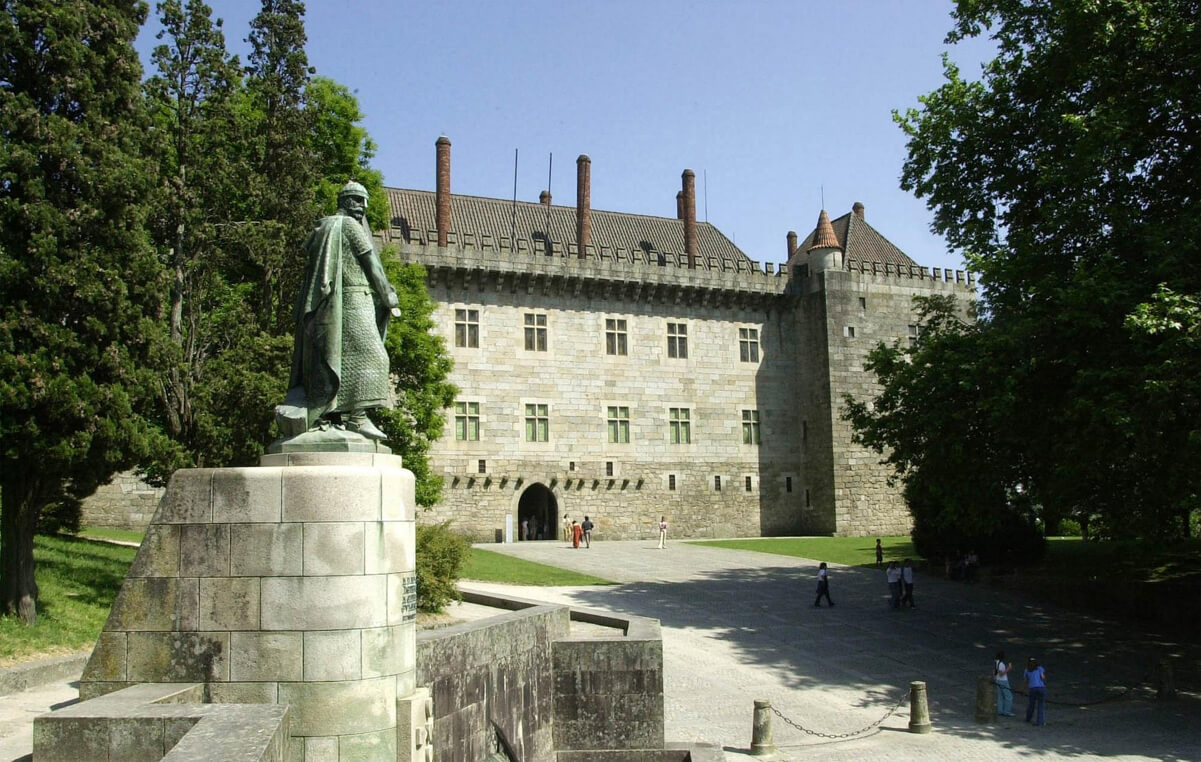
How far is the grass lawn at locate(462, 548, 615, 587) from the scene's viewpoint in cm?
2384

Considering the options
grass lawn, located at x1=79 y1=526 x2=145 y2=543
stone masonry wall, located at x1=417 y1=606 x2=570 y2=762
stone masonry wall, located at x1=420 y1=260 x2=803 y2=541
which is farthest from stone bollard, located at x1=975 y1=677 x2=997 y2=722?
stone masonry wall, located at x1=420 y1=260 x2=803 y2=541

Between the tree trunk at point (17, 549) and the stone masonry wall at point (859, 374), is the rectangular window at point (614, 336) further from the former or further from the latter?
the tree trunk at point (17, 549)

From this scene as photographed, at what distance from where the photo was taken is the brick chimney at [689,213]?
4538cm

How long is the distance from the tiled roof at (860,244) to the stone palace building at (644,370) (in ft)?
5.42

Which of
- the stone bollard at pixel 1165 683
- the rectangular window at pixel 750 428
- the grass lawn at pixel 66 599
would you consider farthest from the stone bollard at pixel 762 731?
the rectangular window at pixel 750 428

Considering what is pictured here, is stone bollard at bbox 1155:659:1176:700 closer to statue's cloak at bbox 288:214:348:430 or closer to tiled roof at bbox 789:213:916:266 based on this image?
statue's cloak at bbox 288:214:348:430

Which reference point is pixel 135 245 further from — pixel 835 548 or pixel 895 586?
pixel 835 548

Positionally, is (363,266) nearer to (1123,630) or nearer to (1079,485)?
(1079,485)

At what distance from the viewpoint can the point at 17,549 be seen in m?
14.1

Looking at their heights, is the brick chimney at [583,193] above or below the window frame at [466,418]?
above

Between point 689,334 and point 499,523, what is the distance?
12123 millimetres

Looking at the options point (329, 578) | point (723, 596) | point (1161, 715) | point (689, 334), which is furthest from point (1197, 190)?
point (689, 334)

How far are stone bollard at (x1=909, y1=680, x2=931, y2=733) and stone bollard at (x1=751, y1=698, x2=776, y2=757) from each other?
7.73ft

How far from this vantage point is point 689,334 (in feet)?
142
